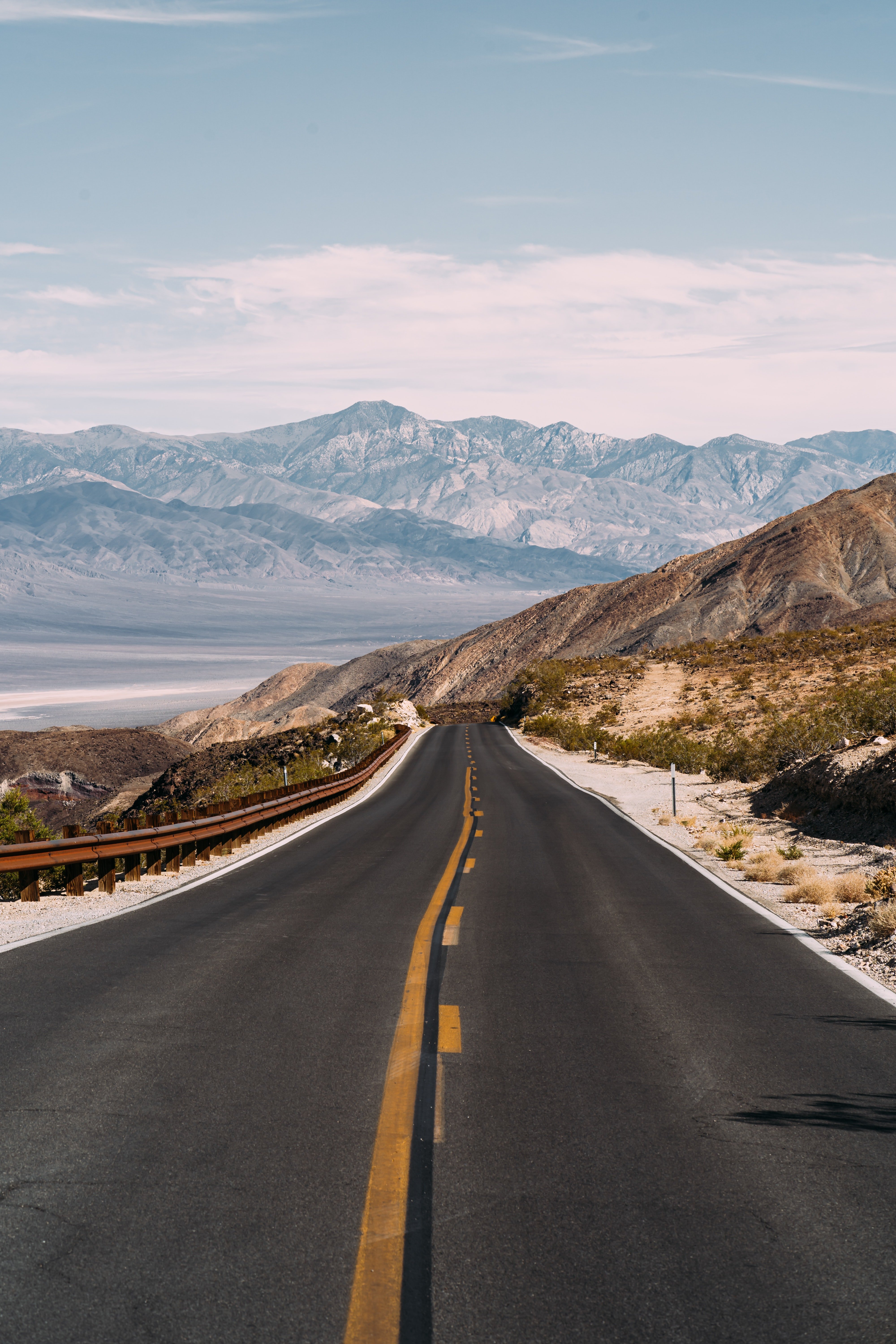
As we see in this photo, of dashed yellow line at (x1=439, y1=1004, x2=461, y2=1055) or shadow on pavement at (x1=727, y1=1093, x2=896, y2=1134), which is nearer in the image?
shadow on pavement at (x1=727, y1=1093, x2=896, y2=1134)

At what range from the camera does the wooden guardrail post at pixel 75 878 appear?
12.0 metres

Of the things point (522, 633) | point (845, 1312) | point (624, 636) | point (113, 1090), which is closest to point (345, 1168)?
point (113, 1090)

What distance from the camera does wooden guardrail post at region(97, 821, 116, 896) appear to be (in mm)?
12430

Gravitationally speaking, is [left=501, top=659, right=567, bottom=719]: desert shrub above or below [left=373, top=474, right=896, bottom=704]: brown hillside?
below

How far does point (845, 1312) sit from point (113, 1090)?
3.56m

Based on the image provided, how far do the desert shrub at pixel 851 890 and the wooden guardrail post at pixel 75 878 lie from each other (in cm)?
900

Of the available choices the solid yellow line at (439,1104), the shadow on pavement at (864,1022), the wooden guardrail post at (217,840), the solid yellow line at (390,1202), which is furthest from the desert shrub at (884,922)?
the wooden guardrail post at (217,840)

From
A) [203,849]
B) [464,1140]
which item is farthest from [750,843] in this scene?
[464,1140]

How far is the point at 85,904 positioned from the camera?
1162 centimetres

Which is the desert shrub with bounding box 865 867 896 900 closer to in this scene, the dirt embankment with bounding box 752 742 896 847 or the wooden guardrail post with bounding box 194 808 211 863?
the dirt embankment with bounding box 752 742 896 847

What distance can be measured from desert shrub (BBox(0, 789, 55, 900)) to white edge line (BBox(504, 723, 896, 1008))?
26.8 feet

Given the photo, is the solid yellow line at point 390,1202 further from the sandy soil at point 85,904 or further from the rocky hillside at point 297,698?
the rocky hillside at point 297,698

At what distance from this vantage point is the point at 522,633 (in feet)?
509

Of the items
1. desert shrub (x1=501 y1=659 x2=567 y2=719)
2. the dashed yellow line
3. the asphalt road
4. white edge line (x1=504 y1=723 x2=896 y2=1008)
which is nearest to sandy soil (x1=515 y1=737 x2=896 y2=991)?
white edge line (x1=504 y1=723 x2=896 y2=1008)
